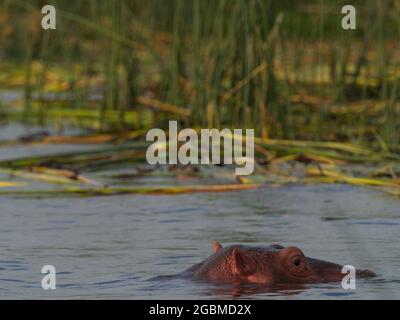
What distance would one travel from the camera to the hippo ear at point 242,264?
6.27 meters

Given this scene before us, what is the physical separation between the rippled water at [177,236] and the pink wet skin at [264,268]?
0.09 m

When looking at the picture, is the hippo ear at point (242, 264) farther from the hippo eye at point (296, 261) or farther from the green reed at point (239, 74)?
the green reed at point (239, 74)

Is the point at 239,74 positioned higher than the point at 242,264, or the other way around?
the point at 239,74

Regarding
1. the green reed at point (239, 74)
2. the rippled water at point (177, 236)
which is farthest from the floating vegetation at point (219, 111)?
the rippled water at point (177, 236)

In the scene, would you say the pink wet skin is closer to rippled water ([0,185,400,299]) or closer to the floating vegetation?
rippled water ([0,185,400,299])

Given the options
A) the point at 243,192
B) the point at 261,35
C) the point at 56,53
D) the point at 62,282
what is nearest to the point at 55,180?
the point at 243,192

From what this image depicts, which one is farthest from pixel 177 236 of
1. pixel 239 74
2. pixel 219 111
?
pixel 239 74

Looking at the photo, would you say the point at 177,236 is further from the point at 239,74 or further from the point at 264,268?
the point at 239,74

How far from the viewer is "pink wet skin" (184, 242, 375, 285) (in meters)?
6.29

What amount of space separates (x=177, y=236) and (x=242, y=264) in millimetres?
1672

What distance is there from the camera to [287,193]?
364 inches

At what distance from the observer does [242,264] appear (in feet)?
20.6
